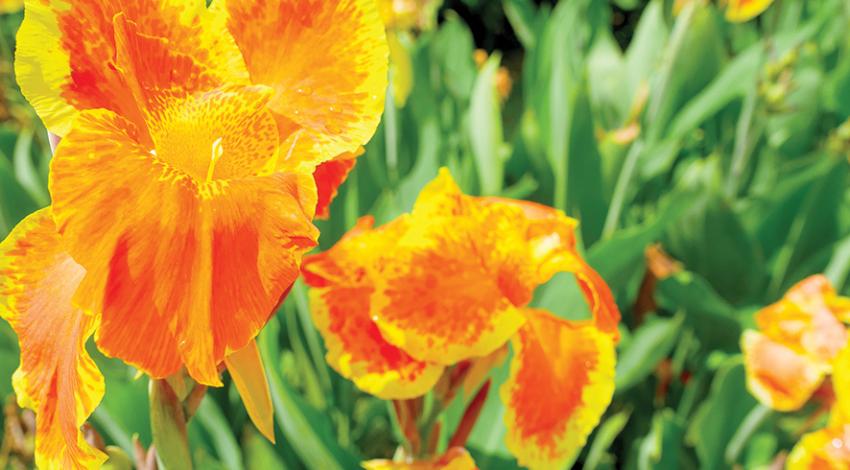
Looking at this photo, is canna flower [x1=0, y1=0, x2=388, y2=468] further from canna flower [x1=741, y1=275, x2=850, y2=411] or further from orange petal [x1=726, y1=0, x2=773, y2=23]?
orange petal [x1=726, y1=0, x2=773, y2=23]

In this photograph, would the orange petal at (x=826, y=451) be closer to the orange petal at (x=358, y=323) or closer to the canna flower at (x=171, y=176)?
the orange petal at (x=358, y=323)

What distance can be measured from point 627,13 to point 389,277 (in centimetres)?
349

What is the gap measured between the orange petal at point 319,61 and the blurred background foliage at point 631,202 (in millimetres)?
242

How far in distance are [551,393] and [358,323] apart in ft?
0.44

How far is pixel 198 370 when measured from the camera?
0.35 meters

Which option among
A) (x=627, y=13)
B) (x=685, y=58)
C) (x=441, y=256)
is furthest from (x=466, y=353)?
(x=627, y=13)

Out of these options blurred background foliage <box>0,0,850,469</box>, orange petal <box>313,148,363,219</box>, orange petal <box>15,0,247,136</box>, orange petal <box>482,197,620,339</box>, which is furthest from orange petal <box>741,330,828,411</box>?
orange petal <box>15,0,247,136</box>

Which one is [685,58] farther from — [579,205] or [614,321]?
[614,321]

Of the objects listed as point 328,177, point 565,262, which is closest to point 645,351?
point 565,262

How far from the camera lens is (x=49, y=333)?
0.38 meters

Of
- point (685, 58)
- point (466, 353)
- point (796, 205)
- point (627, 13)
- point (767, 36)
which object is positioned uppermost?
point (466, 353)

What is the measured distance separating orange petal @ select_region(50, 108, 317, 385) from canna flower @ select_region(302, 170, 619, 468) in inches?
6.4

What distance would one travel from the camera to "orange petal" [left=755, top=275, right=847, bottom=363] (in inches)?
26.8

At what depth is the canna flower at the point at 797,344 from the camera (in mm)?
685
